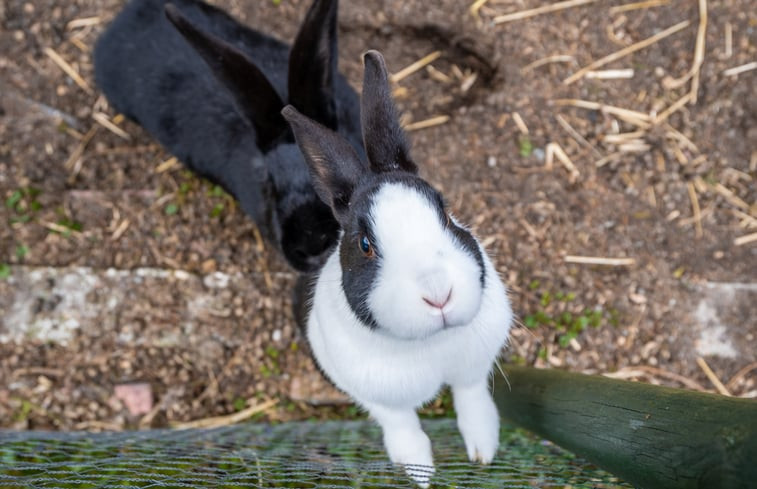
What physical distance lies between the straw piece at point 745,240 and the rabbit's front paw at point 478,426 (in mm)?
1848

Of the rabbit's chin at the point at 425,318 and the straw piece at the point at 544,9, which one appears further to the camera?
the straw piece at the point at 544,9

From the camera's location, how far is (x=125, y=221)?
362 cm

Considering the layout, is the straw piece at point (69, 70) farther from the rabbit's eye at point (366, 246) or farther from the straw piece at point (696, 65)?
the straw piece at point (696, 65)

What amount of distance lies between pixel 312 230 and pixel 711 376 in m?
2.21

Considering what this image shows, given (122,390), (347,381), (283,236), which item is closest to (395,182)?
(347,381)

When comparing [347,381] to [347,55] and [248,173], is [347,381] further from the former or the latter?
[347,55]

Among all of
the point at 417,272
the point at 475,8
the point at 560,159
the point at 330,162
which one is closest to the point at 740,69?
the point at 560,159

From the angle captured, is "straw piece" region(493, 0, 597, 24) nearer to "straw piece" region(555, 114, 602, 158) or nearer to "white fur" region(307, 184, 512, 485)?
"straw piece" region(555, 114, 602, 158)

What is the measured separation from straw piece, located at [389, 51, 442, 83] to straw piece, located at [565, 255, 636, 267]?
1.40 meters

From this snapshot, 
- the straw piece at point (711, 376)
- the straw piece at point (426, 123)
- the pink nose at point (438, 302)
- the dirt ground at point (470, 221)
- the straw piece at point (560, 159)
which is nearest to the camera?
the pink nose at point (438, 302)

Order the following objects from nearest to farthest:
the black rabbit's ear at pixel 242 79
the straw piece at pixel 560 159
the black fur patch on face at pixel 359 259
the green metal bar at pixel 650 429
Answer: the green metal bar at pixel 650 429 → the black fur patch on face at pixel 359 259 → the black rabbit's ear at pixel 242 79 → the straw piece at pixel 560 159

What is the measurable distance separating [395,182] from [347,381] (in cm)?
83

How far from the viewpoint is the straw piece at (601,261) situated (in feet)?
11.2

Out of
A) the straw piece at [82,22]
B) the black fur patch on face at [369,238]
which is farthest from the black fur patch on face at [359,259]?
the straw piece at [82,22]
